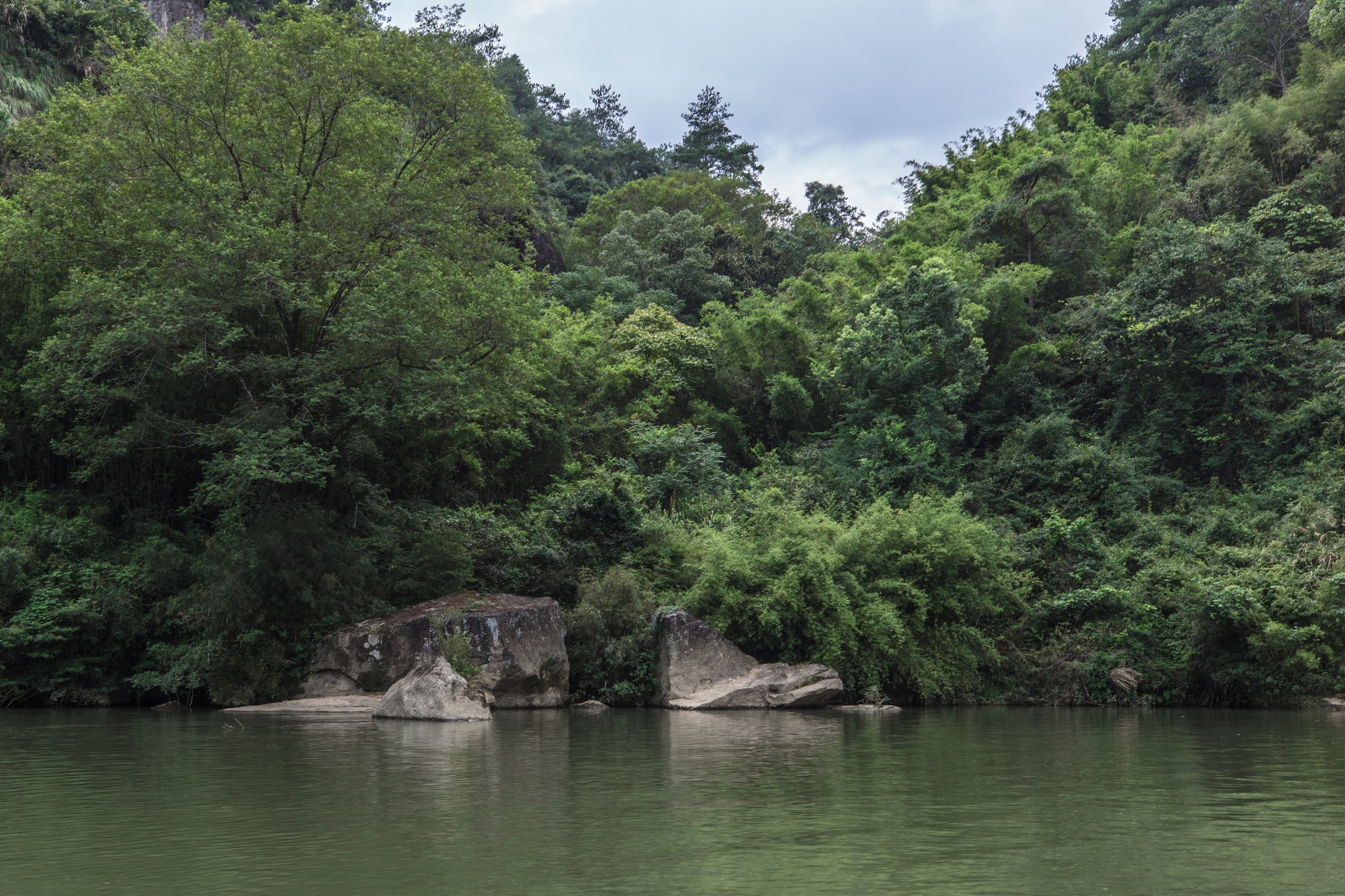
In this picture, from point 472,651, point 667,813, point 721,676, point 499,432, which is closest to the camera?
point 667,813

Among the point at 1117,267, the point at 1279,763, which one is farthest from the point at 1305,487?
the point at 1279,763

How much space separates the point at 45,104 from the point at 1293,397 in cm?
3286

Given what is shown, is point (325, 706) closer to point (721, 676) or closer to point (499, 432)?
point (721, 676)

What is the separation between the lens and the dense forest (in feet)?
63.0

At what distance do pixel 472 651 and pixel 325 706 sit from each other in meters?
2.57

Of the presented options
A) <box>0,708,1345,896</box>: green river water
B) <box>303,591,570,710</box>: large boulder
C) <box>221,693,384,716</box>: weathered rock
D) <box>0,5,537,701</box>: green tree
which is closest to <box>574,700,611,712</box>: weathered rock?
<box>303,591,570,710</box>: large boulder

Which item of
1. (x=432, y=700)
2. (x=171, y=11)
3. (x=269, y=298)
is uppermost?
(x=171, y=11)

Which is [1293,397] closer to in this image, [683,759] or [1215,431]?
[1215,431]

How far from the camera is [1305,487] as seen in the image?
913 inches

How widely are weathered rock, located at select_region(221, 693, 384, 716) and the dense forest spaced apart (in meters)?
0.91

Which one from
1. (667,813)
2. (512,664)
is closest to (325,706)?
(512,664)

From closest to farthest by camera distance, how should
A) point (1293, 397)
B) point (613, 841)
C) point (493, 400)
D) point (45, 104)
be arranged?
1. point (613, 841)
2. point (493, 400)
3. point (1293, 397)
4. point (45, 104)

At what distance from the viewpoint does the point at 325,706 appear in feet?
58.9

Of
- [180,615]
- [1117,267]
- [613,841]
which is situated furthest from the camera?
[1117,267]
